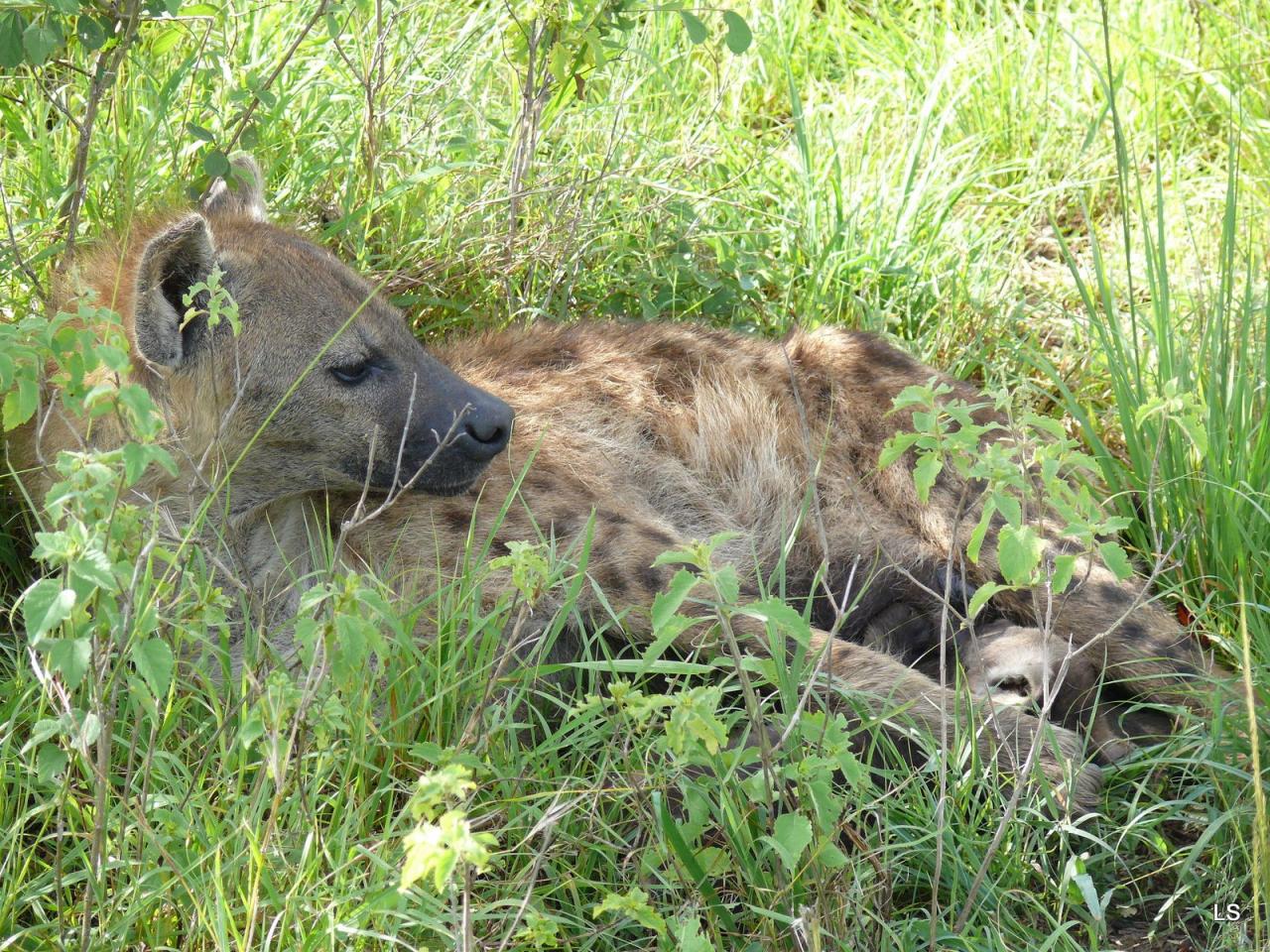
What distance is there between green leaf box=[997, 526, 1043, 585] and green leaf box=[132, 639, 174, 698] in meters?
1.14

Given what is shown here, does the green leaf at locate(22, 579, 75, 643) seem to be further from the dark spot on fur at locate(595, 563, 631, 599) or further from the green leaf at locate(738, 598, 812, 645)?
the dark spot on fur at locate(595, 563, 631, 599)

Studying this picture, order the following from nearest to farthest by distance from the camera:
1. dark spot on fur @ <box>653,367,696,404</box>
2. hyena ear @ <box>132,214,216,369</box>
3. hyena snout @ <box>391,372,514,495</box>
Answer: hyena ear @ <box>132,214,216,369</box>, hyena snout @ <box>391,372,514,495</box>, dark spot on fur @ <box>653,367,696,404</box>

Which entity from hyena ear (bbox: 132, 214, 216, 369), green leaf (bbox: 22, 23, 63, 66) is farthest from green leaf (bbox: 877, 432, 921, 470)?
green leaf (bbox: 22, 23, 63, 66)

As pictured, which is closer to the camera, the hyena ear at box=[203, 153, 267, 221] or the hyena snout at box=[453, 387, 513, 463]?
the hyena snout at box=[453, 387, 513, 463]

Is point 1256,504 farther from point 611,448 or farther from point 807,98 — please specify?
point 807,98

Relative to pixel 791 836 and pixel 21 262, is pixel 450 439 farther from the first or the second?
pixel 791 836

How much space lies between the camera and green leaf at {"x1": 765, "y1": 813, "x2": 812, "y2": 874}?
199 cm

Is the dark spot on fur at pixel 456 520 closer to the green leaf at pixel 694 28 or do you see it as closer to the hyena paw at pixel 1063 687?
the hyena paw at pixel 1063 687

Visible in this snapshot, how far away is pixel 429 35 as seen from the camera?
188 inches

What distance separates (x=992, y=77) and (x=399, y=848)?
3793 mm

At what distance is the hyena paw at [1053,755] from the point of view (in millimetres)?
2693

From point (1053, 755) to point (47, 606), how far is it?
1.92 m

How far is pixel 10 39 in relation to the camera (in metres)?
2.90

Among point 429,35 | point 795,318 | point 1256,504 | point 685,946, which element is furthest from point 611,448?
point 429,35
